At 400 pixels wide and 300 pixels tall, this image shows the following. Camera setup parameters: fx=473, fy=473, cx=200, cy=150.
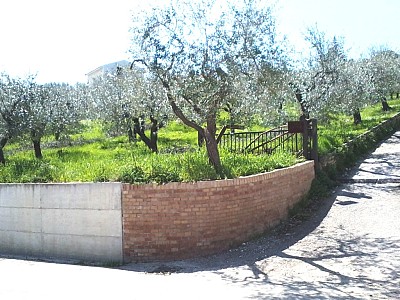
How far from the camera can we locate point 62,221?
8.61m

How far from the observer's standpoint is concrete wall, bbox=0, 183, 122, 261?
8.20 metres

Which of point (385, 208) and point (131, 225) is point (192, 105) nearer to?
point (131, 225)

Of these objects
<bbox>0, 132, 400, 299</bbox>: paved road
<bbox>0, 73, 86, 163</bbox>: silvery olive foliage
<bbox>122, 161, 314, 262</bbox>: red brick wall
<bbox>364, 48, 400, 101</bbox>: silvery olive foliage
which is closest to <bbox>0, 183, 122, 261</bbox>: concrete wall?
<bbox>122, 161, 314, 262</bbox>: red brick wall

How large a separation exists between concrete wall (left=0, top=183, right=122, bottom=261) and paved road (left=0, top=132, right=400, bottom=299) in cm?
41

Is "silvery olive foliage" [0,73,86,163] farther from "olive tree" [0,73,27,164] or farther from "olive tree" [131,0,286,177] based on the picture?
"olive tree" [131,0,286,177]

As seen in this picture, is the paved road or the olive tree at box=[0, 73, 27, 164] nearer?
the paved road

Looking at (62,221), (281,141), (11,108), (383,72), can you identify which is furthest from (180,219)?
(383,72)

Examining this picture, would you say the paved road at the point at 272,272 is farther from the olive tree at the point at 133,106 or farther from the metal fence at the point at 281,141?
the olive tree at the point at 133,106

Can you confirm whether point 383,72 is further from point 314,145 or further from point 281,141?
point 314,145

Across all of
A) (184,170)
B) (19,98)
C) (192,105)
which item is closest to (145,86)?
(192,105)

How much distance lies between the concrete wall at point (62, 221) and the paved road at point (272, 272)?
41 cm

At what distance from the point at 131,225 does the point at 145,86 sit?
9.38 ft

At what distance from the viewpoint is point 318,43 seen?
1817cm

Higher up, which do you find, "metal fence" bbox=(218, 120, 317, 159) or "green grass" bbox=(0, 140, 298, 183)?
"metal fence" bbox=(218, 120, 317, 159)
